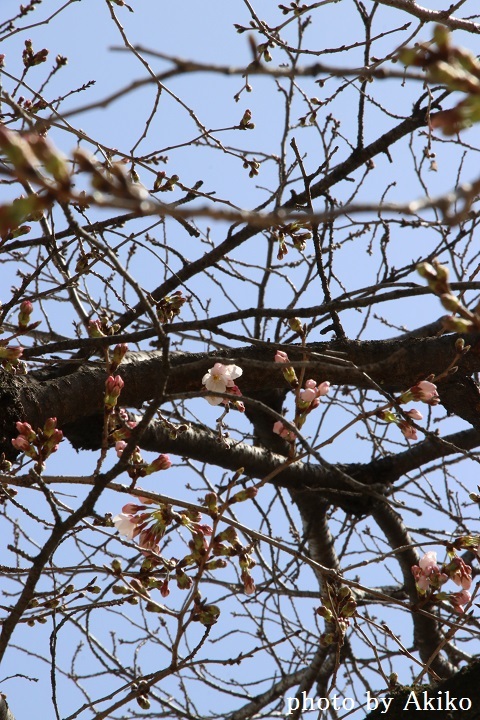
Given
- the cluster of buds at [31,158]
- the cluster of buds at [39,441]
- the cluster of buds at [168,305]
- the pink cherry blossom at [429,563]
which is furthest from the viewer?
the cluster of buds at [168,305]

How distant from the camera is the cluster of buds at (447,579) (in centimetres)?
190

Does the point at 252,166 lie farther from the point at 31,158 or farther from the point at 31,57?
the point at 31,158

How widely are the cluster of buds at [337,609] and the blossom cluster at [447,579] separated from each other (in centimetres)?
22

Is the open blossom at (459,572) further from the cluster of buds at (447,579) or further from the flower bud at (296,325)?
the flower bud at (296,325)

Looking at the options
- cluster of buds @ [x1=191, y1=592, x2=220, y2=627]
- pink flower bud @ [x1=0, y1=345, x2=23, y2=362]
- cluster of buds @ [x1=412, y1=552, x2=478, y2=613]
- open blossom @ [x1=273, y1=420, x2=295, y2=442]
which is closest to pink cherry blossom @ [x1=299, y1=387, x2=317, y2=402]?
open blossom @ [x1=273, y1=420, x2=295, y2=442]

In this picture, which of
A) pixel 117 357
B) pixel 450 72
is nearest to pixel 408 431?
pixel 117 357

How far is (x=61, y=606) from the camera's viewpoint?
190cm

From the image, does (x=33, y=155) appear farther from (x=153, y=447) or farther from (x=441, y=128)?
(x=153, y=447)

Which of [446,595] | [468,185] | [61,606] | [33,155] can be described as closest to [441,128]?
[468,185]

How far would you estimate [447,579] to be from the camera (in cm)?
196

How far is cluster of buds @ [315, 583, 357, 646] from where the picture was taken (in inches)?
71.1

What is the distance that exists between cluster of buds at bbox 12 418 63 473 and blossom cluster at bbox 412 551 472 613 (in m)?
1.09

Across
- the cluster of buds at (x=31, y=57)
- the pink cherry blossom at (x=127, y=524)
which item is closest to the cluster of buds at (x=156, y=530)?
the pink cherry blossom at (x=127, y=524)

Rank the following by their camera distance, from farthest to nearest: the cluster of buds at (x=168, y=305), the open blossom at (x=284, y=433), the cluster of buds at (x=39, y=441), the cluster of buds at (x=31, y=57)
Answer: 1. the cluster of buds at (x=31, y=57)
2. the cluster of buds at (x=168, y=305)
3. the open blossom at (x=284, y=433)
4. the cluster of buds at (x=39, y=441)
